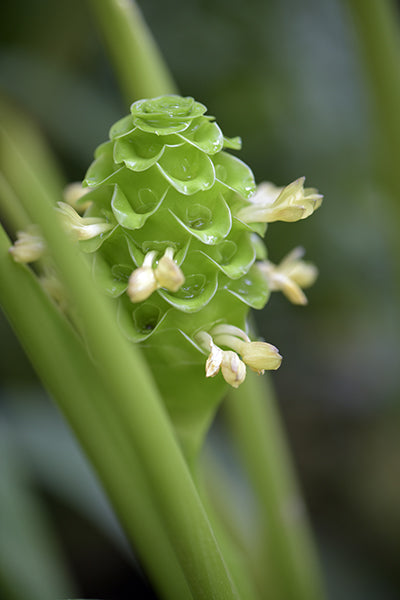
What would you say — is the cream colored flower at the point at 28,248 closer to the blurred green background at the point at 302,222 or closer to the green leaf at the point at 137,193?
the green leaf at the point at 137,193

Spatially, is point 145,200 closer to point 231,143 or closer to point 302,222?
point 231,143

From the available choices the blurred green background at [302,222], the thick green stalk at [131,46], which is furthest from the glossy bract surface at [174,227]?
the blurred green background at [302,222]

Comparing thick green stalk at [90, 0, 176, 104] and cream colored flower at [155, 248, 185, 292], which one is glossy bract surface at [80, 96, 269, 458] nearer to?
cream colored flower at [155, 248, 185, 292]

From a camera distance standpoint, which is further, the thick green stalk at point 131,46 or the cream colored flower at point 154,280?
the thick green stalk at point 131,46

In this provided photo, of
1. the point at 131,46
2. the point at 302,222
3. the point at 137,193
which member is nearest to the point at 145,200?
the point at 137,193

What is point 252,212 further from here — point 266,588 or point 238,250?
point 266,588

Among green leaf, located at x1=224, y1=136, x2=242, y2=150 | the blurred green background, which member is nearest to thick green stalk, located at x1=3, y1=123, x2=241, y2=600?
green leaf, located at x1=224, y1=136, x2=242, y2=150
